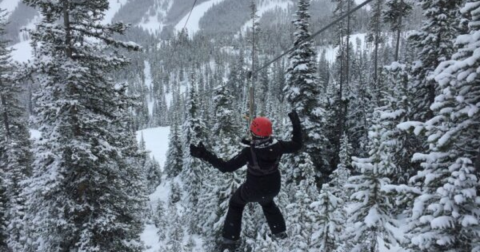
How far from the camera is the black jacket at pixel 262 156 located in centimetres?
591

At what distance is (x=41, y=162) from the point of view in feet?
34.4

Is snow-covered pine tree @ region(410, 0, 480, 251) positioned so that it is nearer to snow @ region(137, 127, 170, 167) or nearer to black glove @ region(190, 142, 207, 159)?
black glove @ region(190, 142, 207, 159)

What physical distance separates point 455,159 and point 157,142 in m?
94.8

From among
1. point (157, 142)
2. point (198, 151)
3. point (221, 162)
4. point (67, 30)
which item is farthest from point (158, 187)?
point (198, 151)

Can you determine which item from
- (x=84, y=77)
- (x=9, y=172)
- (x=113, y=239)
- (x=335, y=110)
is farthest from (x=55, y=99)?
(x=335, y=110)

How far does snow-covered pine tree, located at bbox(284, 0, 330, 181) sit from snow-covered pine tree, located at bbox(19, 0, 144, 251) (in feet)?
53.5

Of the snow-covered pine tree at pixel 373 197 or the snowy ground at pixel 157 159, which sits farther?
the snowy ground at pixel 157 159

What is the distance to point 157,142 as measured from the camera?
316 feet

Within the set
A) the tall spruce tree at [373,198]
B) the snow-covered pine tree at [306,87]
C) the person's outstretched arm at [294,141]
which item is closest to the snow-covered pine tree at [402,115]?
the tall spruce tree at [373,198]

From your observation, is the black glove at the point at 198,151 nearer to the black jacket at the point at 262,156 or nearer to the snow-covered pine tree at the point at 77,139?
the black jacket at the point at 262,156

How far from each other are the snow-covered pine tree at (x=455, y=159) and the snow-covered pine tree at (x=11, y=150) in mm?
18861

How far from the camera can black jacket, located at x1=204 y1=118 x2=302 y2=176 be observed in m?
5.91

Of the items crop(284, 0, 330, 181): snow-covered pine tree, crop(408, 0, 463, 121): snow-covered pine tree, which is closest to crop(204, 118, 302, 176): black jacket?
crop(408, 0, 463, 121): snow-covered pine tree

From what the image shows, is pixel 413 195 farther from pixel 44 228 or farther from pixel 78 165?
pixel 44 228
